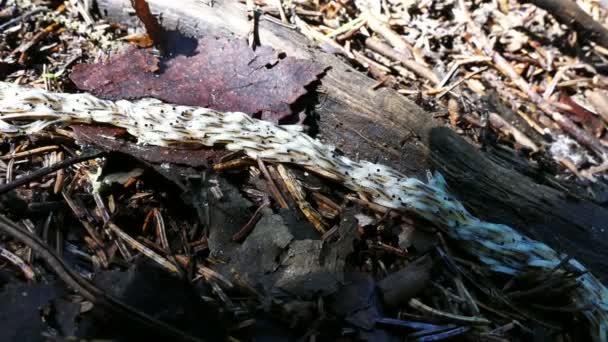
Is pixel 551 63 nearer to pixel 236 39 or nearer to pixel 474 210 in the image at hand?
pixel 474 210

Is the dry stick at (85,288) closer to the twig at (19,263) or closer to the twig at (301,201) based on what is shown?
the twig at (19,263)

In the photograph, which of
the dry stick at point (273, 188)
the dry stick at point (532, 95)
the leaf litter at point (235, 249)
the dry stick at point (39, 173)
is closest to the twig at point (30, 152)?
the leaf litter at point (235, 249)

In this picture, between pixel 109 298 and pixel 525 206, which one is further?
pixel 525 206

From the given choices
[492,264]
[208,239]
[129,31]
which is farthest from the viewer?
[129,31]

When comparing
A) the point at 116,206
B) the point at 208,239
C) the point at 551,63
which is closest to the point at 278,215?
the point at 208,239

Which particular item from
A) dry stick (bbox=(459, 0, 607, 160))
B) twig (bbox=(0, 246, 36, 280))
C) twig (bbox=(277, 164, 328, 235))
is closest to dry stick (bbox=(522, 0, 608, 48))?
dry stick (bbox=(459, 0, 607, 160))

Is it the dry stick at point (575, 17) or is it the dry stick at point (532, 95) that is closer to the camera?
the dry stick at point (532, 95)

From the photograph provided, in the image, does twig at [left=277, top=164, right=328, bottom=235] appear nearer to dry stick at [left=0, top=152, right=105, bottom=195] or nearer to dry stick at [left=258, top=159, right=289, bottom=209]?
dry stick at [left=258, top=159, right=289, bottom=209]
